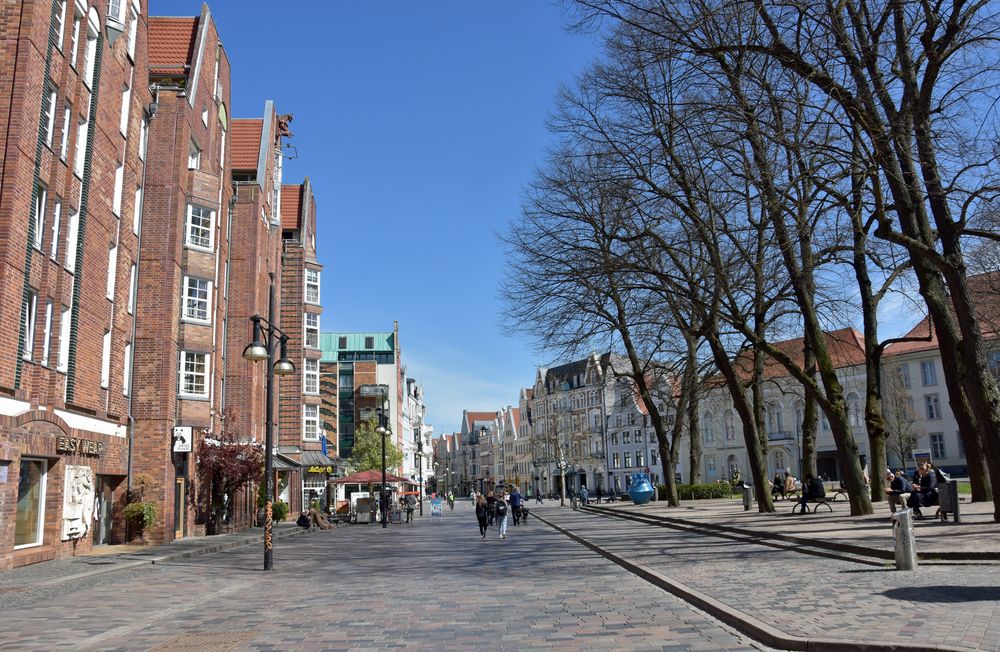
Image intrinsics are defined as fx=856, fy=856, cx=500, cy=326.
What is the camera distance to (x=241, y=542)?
27.9 meters

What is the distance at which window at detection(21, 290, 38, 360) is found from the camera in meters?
19.1

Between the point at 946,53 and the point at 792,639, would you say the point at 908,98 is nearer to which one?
the point at 946,53

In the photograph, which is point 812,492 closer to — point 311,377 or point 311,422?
point 311,377

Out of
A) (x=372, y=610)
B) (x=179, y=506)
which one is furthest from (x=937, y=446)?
(x=372, y=610)

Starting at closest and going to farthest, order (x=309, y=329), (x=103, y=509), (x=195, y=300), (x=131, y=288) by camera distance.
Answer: (x=103, y=509) → (x=131, y=288) → (x=195, y=300) → (x=309, y=329)

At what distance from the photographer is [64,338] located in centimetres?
2130

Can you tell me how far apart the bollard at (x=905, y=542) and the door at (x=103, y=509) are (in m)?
21.1

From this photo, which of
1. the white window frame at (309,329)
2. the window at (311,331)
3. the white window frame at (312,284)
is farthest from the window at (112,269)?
the window at (311,331)

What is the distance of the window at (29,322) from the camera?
62.6 ft

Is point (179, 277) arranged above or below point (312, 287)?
below

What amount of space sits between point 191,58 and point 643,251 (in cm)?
1887

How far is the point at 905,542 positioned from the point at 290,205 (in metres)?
47.2

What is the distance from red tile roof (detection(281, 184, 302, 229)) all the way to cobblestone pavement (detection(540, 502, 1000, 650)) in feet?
133

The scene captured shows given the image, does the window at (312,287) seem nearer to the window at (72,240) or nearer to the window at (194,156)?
the window at (194,156)
